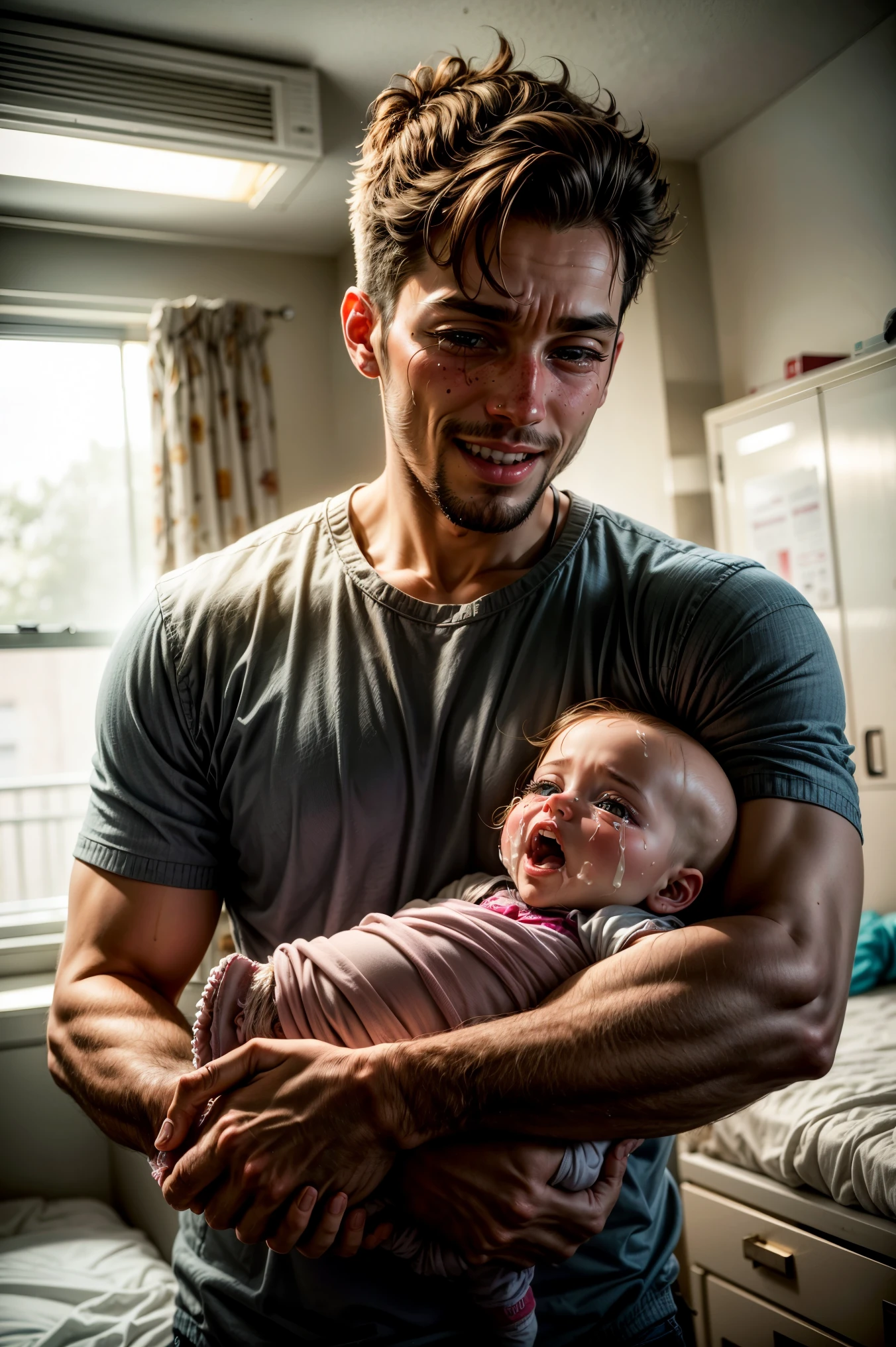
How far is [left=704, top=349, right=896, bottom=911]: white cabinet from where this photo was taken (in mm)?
2484

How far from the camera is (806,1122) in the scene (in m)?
1.99

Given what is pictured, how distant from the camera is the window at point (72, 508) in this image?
11.9ft

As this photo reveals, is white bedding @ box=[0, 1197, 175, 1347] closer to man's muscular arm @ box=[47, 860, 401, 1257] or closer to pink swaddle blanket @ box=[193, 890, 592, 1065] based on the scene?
man's muscular arm @ box=[47, 860, 401, 1257]

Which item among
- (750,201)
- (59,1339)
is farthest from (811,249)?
(59,1339)

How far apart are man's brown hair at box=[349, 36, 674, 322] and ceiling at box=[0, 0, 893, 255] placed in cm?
169

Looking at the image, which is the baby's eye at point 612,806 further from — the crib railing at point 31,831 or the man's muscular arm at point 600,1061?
the crib railing at point 31,831

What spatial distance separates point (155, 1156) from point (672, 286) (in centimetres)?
306

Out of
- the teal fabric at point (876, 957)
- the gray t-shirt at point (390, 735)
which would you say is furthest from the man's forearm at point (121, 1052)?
the teal fabric at point (876, 957)

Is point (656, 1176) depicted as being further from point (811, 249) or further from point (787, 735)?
point (811, 249)

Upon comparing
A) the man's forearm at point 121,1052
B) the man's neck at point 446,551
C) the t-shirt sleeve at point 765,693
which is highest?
the man's neck at point 446,551

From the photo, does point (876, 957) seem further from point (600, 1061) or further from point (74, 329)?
point (74, 329)

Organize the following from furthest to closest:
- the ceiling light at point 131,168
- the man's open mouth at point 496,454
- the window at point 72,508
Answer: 1. the window at point 72,508
2. the ceiling light at point 131,168
3. the man's open mouth at point 496,454

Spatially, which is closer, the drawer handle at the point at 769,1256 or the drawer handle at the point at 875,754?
the drawer handle at the point at 769,1256

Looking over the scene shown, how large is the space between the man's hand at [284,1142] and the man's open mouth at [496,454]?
1.92 ft
